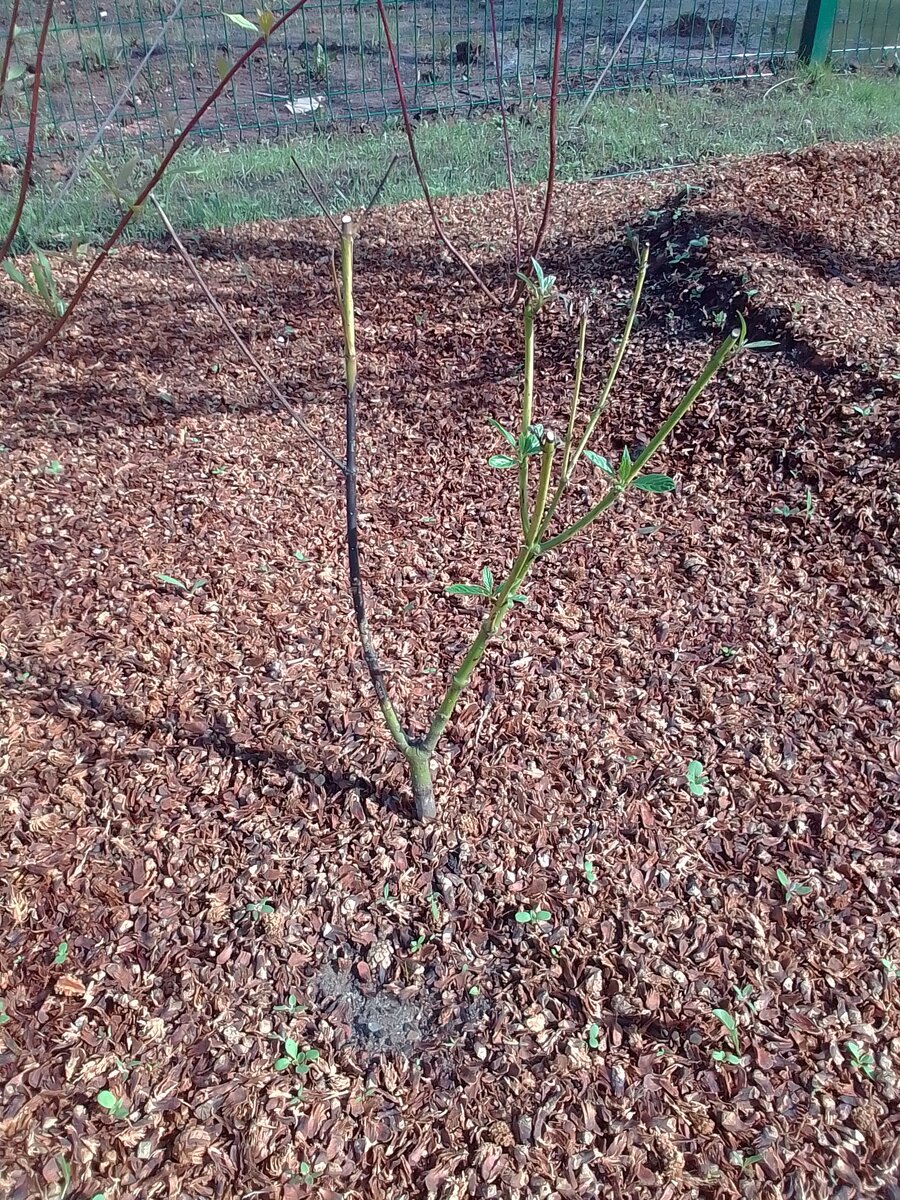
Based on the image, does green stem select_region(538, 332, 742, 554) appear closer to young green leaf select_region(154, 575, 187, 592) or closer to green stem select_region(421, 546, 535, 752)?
green stem select_region(421, 546, 535, 752)

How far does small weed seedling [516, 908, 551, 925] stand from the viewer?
1.75 meters

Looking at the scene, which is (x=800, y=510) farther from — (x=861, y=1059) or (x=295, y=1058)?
(x=295, y=1058)

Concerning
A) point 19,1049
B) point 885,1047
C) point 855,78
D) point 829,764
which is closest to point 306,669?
point 19,1049

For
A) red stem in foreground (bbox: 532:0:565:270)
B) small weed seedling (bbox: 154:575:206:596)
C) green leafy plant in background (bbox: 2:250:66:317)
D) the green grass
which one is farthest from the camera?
the green grass

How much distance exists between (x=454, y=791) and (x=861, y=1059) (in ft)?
3.03

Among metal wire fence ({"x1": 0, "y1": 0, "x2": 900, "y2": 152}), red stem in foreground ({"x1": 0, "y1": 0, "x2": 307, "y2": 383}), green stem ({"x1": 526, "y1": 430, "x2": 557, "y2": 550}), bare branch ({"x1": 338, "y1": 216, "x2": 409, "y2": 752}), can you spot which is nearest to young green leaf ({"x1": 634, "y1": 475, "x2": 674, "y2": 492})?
green stem ({"x1": 526, "y1": 430, "x2": 557, "y2": 550})

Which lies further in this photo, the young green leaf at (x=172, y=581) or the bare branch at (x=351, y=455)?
the young green leaf at (x=172, y=581)

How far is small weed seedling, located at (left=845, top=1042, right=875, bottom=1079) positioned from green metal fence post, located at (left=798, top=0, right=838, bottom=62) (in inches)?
309

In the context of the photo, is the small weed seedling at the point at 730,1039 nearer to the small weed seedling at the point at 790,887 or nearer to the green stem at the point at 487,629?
the small weed seedling at the point at 790,887

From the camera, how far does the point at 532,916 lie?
176cm

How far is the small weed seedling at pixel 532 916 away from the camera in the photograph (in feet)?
5.74

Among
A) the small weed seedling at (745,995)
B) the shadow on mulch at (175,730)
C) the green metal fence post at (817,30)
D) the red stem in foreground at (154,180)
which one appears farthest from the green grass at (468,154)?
the small weed seedling at (745,995)

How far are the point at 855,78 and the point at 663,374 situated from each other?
5.65 metres

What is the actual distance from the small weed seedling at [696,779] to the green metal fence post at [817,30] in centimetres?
730
